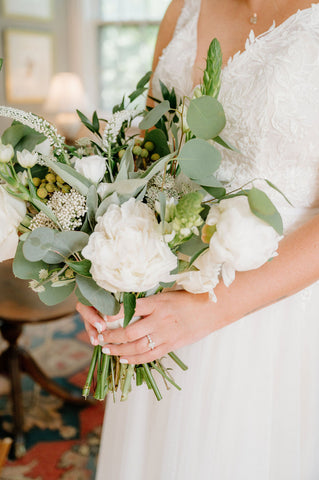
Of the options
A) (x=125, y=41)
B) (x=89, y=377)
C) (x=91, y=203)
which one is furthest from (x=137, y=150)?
(x=125, y=41)

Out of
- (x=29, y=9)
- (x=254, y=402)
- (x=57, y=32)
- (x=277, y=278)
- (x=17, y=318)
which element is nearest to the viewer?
(x=277, y=278)

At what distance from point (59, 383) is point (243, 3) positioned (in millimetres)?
2110

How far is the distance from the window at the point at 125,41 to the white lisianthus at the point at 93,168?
403 cm

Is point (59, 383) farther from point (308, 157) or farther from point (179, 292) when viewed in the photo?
point (308, 157)

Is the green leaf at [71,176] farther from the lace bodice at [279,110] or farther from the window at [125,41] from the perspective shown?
the window at [125,41]

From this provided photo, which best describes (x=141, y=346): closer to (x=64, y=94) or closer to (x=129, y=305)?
(x=129, y=305)

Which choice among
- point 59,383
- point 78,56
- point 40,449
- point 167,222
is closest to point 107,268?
point 167,222

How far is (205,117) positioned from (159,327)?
41cm

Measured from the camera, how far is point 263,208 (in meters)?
0.67

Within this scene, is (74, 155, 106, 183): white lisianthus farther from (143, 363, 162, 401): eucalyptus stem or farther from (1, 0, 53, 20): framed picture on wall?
(1, 0, 53, 20): framed picture on wall

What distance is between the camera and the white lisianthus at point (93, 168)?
0.74 meters

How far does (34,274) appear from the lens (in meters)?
0.81

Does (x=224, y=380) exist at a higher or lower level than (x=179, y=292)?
lower

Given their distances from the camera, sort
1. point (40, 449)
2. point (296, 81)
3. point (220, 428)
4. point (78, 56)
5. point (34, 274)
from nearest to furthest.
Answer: point (34, 274)
point (296, 81)
point (220, 428)
point (40, 449)
point (78, 56)
